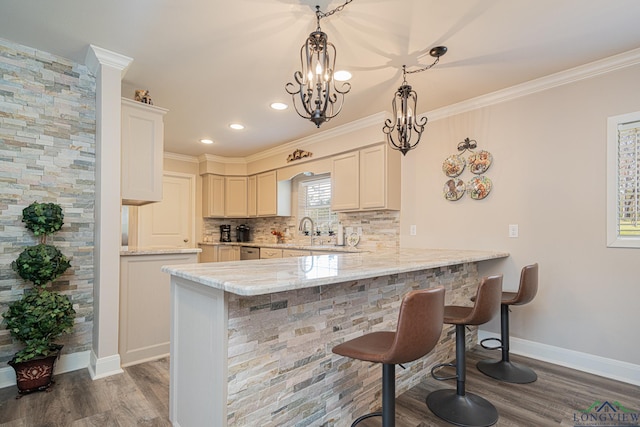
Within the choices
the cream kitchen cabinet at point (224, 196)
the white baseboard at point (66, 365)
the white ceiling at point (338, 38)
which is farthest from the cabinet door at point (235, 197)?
the white baseboard at point (66, 365)

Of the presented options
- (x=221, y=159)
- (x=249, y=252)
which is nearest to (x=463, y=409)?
(x=249, y=252)

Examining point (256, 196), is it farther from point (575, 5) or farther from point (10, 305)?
point (575, 5)

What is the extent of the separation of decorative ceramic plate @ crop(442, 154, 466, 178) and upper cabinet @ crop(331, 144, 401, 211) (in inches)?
24.6

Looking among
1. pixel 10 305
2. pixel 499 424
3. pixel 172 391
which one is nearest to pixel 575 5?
pixel 499 424

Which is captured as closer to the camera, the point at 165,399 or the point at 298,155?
the point at 165,399

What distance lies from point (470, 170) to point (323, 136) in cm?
208

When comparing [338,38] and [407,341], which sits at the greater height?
[338,38]

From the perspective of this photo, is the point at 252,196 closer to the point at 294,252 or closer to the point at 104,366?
the point at 294,252

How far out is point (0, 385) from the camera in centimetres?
235

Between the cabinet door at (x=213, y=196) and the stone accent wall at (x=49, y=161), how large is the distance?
3.24m

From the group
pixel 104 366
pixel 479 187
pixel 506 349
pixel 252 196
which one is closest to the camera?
pixel 104 366

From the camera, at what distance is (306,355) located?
1715 mm

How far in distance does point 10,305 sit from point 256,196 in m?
3.91

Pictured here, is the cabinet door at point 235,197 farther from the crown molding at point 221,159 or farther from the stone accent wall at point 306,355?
the stone accent wall at point 306,355
